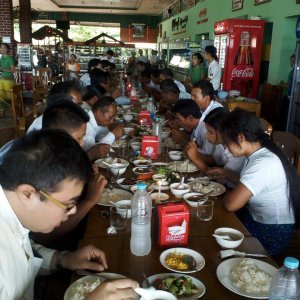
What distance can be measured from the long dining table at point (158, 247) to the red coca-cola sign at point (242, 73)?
5.32m

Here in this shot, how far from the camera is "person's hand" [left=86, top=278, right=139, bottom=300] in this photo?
40.1 inches

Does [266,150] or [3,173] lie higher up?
[3,173]

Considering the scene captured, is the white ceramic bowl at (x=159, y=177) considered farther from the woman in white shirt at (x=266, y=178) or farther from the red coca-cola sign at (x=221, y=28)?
the red coca-cola sign at (x=221, y=28)

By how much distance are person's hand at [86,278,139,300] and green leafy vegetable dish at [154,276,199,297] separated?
21 centimetres

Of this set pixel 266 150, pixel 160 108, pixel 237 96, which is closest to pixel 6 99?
pixel 160 108

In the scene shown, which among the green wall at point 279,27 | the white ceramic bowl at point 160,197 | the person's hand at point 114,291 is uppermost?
the green wall at point 279,27

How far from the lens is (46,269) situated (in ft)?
5.03

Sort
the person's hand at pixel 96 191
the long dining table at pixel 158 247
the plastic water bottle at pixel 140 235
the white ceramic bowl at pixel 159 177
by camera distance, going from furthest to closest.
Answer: the white ceramic bowl at pixel 159 177
the person's hand at pixel 96 191
the plastic water bottle at pixel 140 235
the long dining table at pixel 158 247

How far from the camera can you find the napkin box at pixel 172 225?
1.49 metres

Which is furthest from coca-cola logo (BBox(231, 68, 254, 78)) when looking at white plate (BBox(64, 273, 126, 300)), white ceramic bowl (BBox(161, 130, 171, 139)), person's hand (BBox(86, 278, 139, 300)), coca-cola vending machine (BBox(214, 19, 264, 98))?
person's hand (BBox(86, 278, 139, 300))

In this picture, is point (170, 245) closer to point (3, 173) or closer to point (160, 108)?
point (3, 173)

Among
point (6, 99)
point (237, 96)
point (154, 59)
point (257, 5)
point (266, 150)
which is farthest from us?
point (154, 59)

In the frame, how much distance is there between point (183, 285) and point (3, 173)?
711 millimetres

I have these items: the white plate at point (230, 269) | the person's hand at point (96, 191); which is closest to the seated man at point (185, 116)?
the person's hand at point (96, 191)
